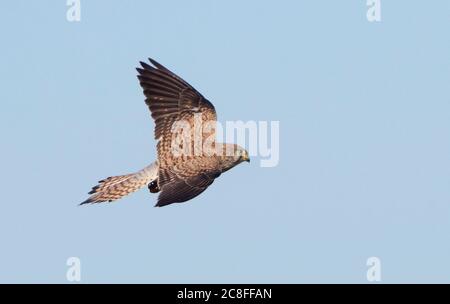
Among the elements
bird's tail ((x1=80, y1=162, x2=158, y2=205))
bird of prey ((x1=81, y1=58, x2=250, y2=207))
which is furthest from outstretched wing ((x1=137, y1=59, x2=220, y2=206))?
bird's tail ((x1=80, y1=162, x2=158, y2=205))

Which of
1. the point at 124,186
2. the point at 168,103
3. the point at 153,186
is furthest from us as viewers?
the point at 168,103

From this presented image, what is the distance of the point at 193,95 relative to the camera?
22031 mm

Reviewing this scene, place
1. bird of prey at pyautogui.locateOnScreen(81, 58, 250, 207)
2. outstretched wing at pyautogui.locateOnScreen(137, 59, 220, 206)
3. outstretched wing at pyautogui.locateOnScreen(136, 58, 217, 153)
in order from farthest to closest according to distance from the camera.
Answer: outstretched wing at pyautogui.locateOnScreen(136, 58, 217, 153) → outstretched wing at pyautogui.locateOnScreen(137, 59, 220, 206) → bird of prey at pyautogui.locateOnScreen(81, 58, 250, 207)

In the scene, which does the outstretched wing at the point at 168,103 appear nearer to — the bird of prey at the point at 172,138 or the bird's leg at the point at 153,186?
the bird of prey at the point at 172,138

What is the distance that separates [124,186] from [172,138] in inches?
46.6

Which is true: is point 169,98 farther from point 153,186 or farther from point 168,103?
point 153,186

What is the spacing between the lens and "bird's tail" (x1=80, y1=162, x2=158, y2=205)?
21.6m

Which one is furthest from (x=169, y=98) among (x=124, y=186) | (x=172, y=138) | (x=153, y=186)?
(x=124, y=186)

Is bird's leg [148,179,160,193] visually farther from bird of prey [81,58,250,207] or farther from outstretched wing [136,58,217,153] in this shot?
outstretched wing [136,58,217,153]

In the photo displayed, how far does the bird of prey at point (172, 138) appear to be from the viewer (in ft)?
70.7

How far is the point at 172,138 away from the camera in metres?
21.8
